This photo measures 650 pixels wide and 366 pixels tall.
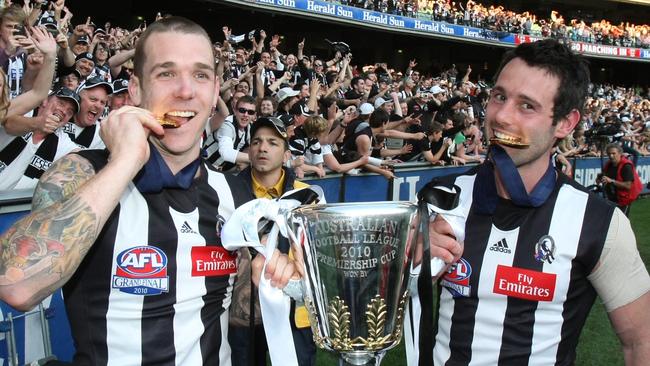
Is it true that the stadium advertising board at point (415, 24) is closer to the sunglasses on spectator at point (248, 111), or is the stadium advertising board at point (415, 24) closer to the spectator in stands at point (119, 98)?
the sunglasses on spectator at point (248, 111)

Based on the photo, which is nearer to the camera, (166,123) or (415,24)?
(166,123)

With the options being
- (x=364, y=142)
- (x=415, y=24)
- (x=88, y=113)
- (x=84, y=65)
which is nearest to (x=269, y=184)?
(x=88, y=113)

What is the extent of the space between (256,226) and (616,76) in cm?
4758

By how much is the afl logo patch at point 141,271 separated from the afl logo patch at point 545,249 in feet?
4.01

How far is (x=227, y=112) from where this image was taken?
6586 millimetres

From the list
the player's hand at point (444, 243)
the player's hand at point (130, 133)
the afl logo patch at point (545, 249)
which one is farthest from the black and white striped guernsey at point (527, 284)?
the player's hand at point (130, 133)

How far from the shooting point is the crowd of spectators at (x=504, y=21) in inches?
1081

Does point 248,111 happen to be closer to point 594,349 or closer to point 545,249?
point 594,349

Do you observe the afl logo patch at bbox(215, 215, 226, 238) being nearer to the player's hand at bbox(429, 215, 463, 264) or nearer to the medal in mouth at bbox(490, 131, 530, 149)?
the player's hand at bbox(429, 215, 463, 264)

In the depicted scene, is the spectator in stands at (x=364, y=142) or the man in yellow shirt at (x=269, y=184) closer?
the man in yellow shirt at (x=269, y=184)

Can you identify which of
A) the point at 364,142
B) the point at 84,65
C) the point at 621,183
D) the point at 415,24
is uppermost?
the point at 415,24

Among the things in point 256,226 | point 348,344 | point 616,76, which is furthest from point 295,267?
point 616,76

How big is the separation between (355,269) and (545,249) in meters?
0.94

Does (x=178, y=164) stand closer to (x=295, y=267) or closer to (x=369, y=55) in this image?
(x=295, y=267)
